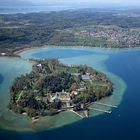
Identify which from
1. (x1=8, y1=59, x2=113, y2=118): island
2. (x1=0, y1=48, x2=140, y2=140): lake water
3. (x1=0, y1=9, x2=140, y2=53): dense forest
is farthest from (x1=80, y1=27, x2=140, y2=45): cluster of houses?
(x1=8, y1=59, x2=113, y2=118): island

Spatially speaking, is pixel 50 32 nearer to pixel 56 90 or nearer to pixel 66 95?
pixel 56 90

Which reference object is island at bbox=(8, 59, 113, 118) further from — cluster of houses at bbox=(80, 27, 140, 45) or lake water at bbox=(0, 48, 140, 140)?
cluster of houses at bbox=(80, 27, 140, 45)

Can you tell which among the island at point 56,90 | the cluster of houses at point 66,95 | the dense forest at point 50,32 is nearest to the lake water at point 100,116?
the island at point 56,90

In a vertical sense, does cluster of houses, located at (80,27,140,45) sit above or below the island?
below

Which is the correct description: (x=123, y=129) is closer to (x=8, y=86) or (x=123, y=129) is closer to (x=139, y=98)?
(x=139, y=98)

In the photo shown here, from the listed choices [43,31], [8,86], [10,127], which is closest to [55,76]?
[8,86]

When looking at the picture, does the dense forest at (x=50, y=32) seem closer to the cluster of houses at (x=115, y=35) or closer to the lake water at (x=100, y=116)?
the cluster of houses at (x=115, y=35)

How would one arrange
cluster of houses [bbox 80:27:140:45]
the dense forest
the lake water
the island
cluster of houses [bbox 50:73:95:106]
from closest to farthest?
the lake water → the island → cluster of houses [bbox 50:73:95:106] → the dense forest → cluster of houses [bbox 80:27:140:45]
